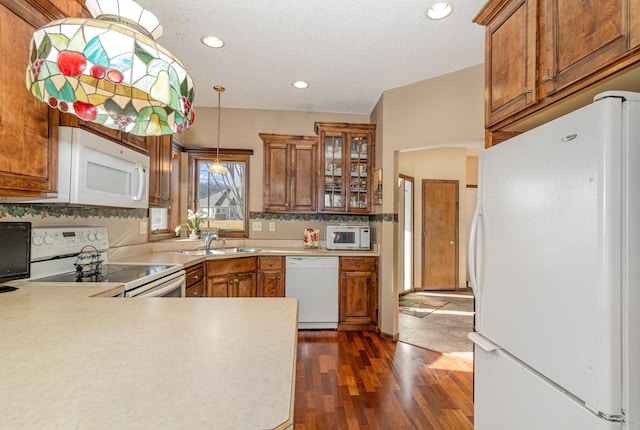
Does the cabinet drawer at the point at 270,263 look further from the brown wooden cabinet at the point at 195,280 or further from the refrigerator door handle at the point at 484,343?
the refrigerator door handle at the point at 484,343

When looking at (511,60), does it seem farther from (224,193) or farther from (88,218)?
(224,193)

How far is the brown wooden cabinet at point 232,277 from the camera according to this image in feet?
9.78

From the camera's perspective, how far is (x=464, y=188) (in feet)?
18.2

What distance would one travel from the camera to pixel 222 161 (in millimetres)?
3998

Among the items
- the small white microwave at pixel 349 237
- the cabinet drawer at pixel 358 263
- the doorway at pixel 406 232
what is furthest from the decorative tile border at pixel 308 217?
the doorway at pixel 406 232

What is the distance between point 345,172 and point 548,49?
8.44 ft

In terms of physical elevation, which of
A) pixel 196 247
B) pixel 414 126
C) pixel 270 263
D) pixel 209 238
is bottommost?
pixel 270 263

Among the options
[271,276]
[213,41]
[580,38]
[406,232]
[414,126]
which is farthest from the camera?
[406,232]

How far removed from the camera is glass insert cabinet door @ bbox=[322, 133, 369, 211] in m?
3.75

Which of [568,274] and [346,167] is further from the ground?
[346,167]

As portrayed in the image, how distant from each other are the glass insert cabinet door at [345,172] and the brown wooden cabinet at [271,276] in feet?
3.05

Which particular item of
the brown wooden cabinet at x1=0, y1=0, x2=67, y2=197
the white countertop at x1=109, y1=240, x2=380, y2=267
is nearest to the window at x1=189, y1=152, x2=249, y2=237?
the white countertop at x1=109, y1=240, x2=380, y2=267

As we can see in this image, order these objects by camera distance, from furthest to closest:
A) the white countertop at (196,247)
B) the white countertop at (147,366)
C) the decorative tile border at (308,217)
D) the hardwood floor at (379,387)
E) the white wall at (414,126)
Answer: the decorative tile border at (308,217)
the white wall at (414,126)
the white countertop at (196,247)
the hardwood floor at (379,387)
the white countertop at (147,366)

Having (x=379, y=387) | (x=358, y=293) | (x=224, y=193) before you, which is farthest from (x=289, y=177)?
(x=379, y=387)
